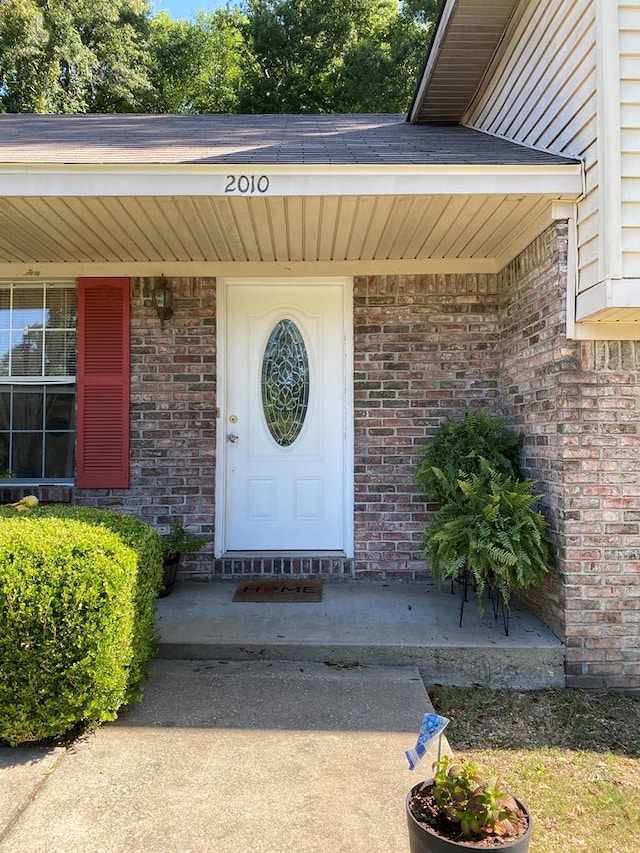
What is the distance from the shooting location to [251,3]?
15.5 meters

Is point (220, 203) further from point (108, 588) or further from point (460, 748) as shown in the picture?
point (460, 748)

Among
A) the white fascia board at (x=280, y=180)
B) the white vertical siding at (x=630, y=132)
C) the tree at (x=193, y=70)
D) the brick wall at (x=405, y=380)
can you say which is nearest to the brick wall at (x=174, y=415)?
the brick wall at (x=405, y=380)

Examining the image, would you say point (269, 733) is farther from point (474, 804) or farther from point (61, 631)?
point (474, 804)

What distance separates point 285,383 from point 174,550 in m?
1.53

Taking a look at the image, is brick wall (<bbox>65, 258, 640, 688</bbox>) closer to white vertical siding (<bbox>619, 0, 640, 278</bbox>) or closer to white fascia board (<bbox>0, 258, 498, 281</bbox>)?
white fascia board (<bbox>0, 258, 498, 281</bbox>)

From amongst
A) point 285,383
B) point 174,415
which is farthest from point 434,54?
point 174,415

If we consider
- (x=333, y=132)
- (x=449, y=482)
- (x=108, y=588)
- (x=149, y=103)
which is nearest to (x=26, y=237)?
(x=333, y=132)

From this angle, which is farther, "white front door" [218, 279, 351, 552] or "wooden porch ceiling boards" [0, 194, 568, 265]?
"white front door" [218, 279, 351, 552]

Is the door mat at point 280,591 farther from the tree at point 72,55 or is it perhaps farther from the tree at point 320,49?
the tree at point 72,55

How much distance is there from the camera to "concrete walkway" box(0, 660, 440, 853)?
199 centimetres

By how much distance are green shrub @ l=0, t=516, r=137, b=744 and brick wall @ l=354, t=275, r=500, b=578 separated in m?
2.30

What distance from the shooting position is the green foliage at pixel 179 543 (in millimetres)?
4160

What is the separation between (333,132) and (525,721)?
4227 mm

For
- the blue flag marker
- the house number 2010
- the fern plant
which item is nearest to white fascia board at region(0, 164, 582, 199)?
the house number 2010
